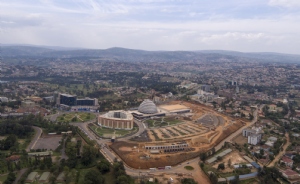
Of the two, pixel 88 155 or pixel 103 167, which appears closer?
pixel 103 167

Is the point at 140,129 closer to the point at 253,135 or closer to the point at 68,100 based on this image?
the point at 253,135

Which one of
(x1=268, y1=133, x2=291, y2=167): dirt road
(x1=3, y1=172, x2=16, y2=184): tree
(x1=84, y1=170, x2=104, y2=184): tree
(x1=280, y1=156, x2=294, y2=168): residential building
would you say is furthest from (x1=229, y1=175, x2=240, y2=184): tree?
(x1=3, y1=172, x2=16, y2=184): tree

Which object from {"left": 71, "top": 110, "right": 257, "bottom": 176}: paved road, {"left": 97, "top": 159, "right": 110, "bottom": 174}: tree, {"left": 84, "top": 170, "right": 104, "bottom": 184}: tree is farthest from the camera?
{"left": 71, "top": 110, "right": 257, "bottom": 176}: paved road

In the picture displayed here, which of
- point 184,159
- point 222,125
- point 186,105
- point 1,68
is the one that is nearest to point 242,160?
point 184,159

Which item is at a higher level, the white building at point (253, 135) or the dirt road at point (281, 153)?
the white building at point (253, 135)

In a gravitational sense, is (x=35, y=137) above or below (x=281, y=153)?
above

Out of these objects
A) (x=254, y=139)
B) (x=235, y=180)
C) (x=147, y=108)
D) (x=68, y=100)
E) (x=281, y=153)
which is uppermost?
(x=147, y=108)

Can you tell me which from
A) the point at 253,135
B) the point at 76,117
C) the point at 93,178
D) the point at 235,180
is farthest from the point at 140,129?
the point at 235,180

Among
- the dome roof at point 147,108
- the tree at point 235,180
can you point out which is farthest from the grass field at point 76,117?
the tree at point 235,180

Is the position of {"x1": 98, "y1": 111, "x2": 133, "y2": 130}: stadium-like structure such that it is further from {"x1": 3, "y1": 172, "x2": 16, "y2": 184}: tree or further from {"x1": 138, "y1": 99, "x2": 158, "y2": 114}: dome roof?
{"x1": 3, "y1": 172, "x2": 16, "y2": 184}: tree

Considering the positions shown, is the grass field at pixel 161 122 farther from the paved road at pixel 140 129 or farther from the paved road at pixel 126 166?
the paved road at pixel 126 166
